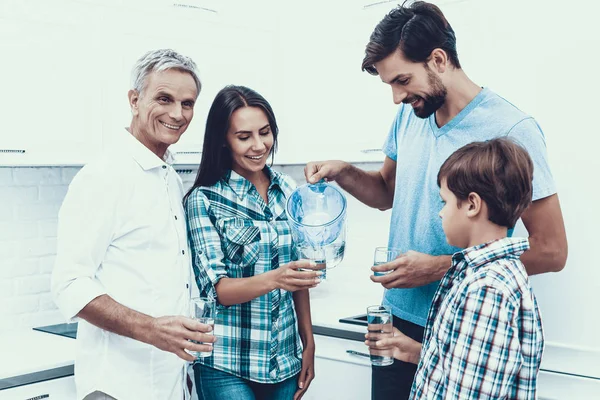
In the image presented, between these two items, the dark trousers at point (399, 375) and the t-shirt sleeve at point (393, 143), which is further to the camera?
the t-shirt sleeve at point (393, 143)

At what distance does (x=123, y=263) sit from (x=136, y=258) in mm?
33

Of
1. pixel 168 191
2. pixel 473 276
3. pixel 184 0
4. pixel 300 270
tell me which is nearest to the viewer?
pixel 473 276

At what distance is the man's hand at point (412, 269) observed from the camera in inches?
66.4

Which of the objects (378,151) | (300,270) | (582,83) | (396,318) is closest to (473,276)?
(300,270)

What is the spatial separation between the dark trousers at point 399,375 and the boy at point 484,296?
0.31 meters

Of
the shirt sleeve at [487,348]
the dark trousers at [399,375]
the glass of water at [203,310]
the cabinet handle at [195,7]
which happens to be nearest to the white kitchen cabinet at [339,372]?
the dark trousers at [399,375]

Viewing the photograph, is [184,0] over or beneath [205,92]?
over

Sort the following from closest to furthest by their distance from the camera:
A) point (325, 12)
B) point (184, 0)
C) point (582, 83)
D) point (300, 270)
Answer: point (300, 270), point (582, 83), point (184, 0), point (325, 12)

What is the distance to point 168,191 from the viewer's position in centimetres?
183

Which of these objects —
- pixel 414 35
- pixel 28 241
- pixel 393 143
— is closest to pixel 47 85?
pixel 28 241

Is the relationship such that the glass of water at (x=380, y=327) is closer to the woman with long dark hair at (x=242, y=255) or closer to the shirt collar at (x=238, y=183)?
the woman with long dark hair at (x=242, y=255)

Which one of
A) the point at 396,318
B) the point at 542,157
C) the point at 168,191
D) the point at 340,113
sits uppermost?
the point at 340,113

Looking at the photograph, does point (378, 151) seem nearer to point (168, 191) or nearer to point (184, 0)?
point (184, 0)

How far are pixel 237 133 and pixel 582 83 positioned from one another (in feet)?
Result: 3.77
